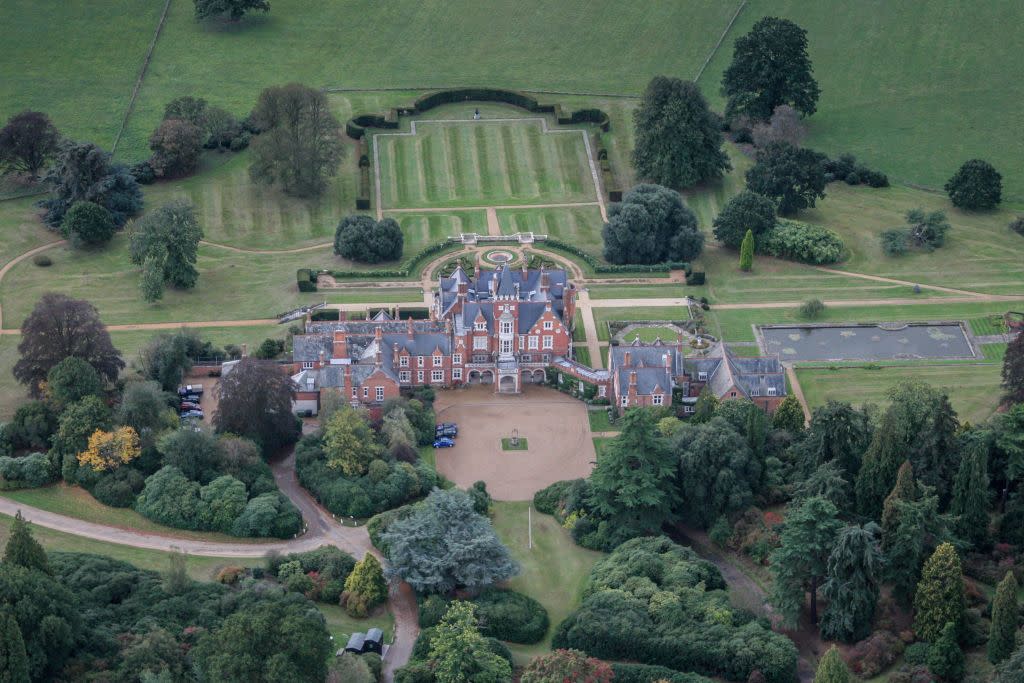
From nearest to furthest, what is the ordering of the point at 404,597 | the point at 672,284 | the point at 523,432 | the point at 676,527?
the point at 404,597, the point at 676,527, the point at 523,432, the point at 672,284

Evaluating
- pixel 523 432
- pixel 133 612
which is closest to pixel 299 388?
pixel 523 432

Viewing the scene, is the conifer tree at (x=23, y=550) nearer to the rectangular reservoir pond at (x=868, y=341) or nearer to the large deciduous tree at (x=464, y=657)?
the large deciduous tree at (x=464, y=657)

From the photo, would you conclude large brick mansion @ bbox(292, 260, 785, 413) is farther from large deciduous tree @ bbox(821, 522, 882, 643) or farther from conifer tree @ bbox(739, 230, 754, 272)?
large deciduous tree @ bbox(821, 522, 882, 643)

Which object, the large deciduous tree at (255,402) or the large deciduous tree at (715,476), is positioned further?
the large deciduous tree at (255,402)

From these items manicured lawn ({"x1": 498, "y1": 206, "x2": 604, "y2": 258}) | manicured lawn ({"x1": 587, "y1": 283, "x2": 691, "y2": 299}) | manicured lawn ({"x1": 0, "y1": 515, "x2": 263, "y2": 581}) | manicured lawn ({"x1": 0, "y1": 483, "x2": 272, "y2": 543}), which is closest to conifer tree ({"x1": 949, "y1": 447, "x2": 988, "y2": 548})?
manicured lawn ({"x1": 587, "y1": 283, "x2": 691, "y2": 299})

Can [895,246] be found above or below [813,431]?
above

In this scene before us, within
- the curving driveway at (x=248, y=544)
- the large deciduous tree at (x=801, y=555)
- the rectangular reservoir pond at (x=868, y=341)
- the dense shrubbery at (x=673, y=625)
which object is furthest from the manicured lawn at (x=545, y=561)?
the rectangular reservoir pond at (x=868, y=341)

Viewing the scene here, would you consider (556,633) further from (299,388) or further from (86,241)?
(86,241)
